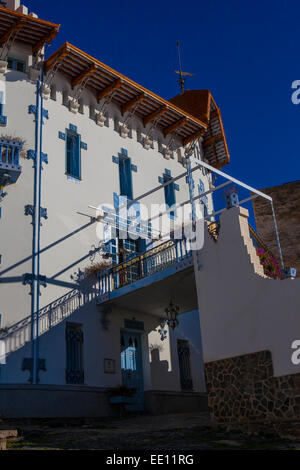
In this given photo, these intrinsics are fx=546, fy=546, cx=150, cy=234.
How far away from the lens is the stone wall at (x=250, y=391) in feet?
36.6

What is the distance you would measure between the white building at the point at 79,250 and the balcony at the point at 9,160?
36 millimetres

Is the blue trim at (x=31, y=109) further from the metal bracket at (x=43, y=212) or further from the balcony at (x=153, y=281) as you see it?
the balcony at (x=153, y=281)

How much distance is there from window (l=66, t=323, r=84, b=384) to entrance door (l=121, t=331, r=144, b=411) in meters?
1.81

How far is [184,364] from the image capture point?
1984cm

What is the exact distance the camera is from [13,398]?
14.3 metres

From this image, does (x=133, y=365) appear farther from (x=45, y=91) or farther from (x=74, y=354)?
(x=45, y=91)

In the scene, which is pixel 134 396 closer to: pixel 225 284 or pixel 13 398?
pixel 13 398

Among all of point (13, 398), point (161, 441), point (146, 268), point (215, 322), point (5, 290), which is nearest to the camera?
point (161, 441)

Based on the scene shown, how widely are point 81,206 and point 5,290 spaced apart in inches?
165

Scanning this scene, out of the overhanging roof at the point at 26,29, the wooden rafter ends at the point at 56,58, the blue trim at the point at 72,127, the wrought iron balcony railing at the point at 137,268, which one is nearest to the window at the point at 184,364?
the wrought iron balcony railing at the point at 137,268

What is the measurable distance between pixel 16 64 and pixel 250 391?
1288 centimetres

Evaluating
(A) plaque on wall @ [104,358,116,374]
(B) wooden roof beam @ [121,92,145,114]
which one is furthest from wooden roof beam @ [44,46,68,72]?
(A) plaque on wall @ [104,358,116,374]

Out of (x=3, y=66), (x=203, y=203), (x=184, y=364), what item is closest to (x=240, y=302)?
(x=184, y=364)
